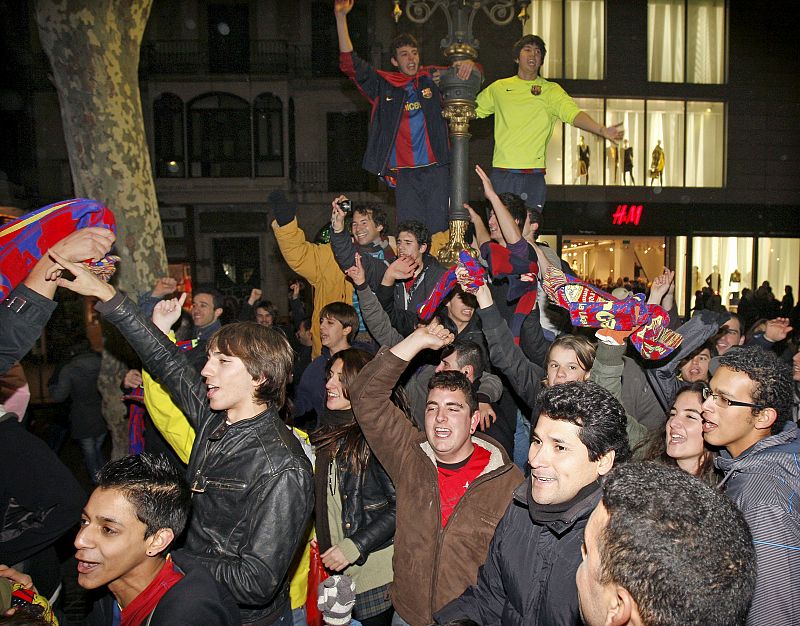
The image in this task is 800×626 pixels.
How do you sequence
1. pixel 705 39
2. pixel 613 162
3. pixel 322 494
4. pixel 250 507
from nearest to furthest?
1. pixel 250 507
2. pixel 322 494
3. pixel 613 162
4. pixel 705 39

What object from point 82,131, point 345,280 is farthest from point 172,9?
point 345,280

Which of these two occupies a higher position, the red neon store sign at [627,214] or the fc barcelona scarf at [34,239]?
the red neon store sign at [627,214]

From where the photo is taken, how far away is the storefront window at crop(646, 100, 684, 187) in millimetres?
21562

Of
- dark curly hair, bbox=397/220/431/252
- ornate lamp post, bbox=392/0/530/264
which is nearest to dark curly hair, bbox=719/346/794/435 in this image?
ornate lamp post, bbox=392/0/530/264

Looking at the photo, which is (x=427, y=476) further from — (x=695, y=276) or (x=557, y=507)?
(x=695, y=276)

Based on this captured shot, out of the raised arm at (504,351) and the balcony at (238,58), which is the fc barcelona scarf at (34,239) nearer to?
the raised arm at (504,351)

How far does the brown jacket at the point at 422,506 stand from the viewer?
3.11m

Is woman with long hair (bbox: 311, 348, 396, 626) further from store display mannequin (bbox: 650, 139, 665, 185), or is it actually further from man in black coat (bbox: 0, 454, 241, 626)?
store display mannequin (bbox: 650, 139, 665, 185)

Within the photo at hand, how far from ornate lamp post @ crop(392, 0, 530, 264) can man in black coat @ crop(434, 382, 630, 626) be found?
3.24m

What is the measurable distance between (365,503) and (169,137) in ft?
79.7

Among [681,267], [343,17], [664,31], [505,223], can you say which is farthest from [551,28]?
[505,223]

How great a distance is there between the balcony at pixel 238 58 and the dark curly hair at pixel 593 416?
2440 centimetres

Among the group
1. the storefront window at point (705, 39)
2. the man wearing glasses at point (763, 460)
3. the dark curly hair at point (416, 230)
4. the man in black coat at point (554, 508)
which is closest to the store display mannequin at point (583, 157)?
the storefront window at point (705, 39)

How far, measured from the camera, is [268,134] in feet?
82.0
